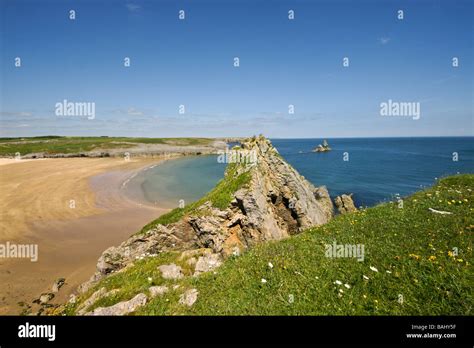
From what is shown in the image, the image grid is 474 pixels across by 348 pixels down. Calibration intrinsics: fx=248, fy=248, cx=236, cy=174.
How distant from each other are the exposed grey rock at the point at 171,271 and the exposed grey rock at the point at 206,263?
0.89 meters

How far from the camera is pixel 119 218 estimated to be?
3378 centimetres

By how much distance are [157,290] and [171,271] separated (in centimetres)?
200

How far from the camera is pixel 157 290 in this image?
9227mm

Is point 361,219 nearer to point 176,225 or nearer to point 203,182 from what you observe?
point 176,225

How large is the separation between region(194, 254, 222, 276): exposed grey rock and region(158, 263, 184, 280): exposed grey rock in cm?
89

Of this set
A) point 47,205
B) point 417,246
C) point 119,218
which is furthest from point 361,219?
point 47,205

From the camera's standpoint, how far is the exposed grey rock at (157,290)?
8.99 m

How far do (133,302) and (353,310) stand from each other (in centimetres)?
701

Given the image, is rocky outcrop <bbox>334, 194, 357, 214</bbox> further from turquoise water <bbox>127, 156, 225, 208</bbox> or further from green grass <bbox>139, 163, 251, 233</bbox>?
turquoise water <bbox>127, 156, 225, 208</bbox>

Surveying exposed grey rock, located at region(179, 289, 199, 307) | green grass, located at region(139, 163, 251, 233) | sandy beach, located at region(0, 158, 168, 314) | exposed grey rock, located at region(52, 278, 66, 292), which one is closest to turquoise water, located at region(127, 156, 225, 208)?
sandy beach, located at region(0, 158, 168, 314)

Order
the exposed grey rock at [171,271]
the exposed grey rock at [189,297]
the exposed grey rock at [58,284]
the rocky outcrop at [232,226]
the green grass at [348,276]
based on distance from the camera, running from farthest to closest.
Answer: the exposed grey rock at [58,284] → the rocky outcrop at [232,226] → the exposed grey rock at [171,271] → the exposed grey rock at [189,297] → the green grass at [348,276]

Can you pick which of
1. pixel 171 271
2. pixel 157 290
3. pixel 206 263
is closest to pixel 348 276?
pixel 206 263
